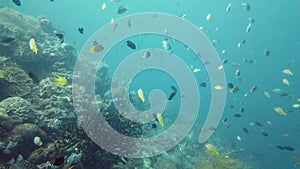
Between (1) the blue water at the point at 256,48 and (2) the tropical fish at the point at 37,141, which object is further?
(1) the blue water at the point at 256,48

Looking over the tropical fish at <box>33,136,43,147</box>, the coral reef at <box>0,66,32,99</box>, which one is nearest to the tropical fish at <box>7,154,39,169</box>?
the tropical fish at <box>33,136,43,147</box>

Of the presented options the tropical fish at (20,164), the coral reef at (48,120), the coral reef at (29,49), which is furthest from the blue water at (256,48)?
the tropical fish at (20,164)

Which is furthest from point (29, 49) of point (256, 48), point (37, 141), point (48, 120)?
point (256, 48)

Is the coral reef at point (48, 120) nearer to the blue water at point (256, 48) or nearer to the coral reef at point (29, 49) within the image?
the coral reef at point (29, 49)

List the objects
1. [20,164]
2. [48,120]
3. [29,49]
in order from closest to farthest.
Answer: [20,164] → [48,120] → [29,49]

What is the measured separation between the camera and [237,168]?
11117mm

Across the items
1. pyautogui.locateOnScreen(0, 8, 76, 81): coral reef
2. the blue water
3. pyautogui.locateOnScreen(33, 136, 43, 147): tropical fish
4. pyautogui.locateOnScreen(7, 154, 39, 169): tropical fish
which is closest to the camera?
pyautogui.locateOnScreen(7, 154, 39, 169): tropical fish

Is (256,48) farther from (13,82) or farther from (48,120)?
(48,120)

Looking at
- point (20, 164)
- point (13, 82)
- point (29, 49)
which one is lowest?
point (20, 164)

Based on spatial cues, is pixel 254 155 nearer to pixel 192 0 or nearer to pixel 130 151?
pixel 130 151

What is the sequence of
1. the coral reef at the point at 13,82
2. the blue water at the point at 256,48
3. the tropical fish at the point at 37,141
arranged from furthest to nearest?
the blue water at the point at 256,48 → the coral reef at the point at 13,82 → the tropical fish at the point at 37,141

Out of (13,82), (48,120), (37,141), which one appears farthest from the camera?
(13,82)

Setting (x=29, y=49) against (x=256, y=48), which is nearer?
(x=29, y=49)

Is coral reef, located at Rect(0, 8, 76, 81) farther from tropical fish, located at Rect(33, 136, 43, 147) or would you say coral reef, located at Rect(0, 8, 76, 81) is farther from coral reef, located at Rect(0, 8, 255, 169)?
tropical fish, located at Rect(33, 136, 43, 147)
